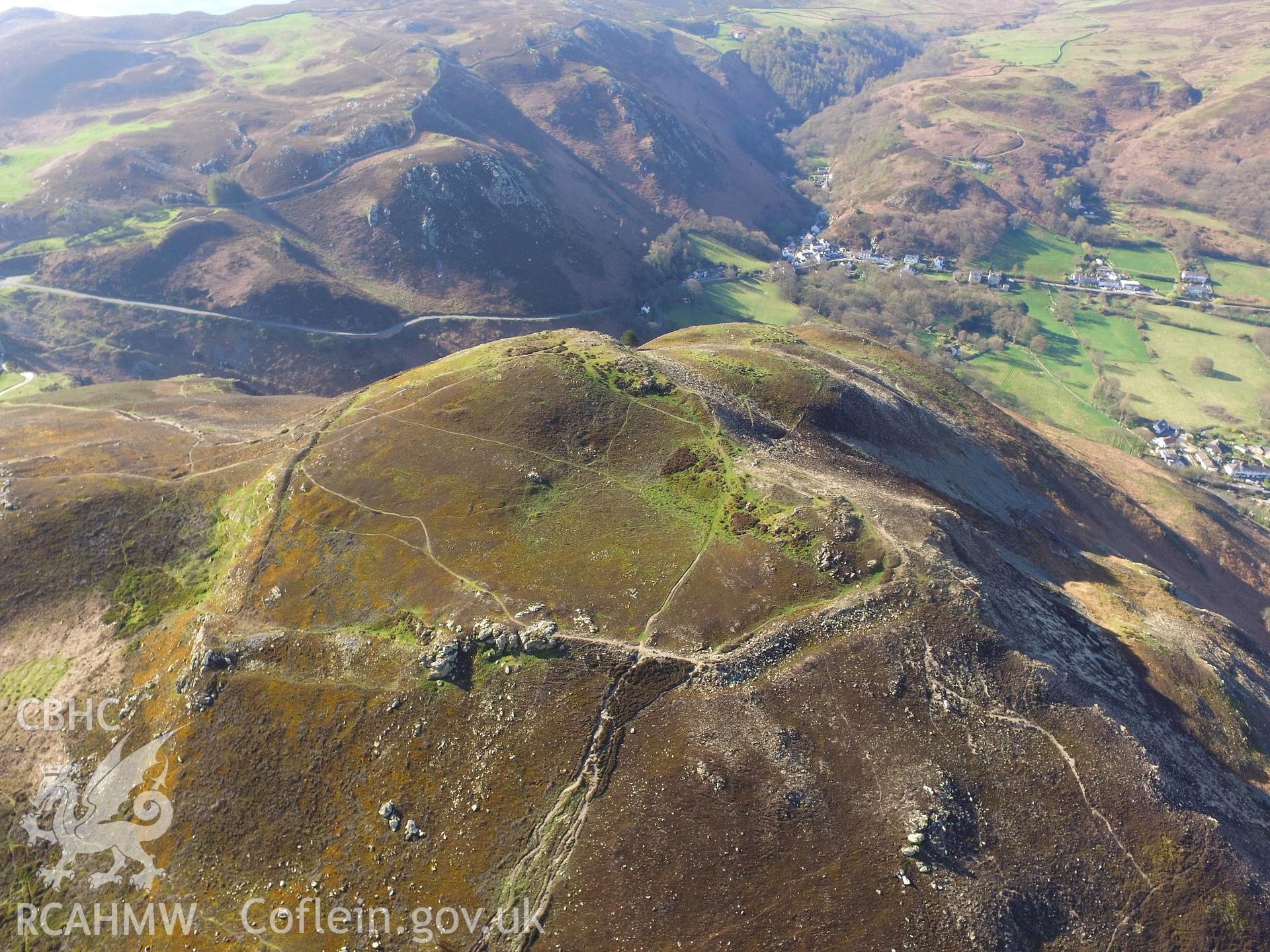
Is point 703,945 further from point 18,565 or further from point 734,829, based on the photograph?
point 18,565

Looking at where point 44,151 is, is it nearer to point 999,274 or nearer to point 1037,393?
point 1037,393

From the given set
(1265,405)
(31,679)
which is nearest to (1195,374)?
(1265,405)

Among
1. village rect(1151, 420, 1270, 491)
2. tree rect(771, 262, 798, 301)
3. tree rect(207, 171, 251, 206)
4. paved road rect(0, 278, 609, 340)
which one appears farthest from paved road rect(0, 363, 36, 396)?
village rect(1151, 420, 1270, 491)

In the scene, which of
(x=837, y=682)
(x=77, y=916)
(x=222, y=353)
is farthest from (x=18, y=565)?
(x=222, y=353)

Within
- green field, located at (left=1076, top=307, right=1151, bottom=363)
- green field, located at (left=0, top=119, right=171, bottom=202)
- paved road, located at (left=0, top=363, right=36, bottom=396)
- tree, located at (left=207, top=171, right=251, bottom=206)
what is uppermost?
green field, located at (left=0, top=119, right=171, bottom=202)

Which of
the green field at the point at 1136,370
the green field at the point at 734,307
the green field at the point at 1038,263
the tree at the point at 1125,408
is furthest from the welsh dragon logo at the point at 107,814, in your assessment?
the green field at the point at 1038,263

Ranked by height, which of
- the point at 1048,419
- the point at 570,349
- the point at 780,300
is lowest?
the point at 1048,419

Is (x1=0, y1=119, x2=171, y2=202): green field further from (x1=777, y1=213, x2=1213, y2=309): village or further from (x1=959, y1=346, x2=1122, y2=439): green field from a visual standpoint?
(x1=959, y1=346, x2=1122, y2=439): green field
